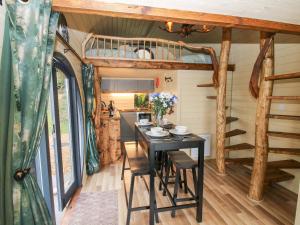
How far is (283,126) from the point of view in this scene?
2.88 m

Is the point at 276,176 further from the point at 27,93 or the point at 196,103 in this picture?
the point at 27,93

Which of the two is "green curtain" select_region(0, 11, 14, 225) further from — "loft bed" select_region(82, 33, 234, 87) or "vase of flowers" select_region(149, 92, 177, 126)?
"loft bed" select_region(82, 33, 234, 87)

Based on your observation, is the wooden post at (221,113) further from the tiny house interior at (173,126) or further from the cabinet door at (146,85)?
the cabinet door at (146,85)

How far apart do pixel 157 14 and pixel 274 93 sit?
8.82 feet

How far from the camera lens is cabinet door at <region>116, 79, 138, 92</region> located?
219 inches

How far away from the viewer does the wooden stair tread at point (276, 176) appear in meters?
2.61

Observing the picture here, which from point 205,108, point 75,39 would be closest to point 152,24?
point 75,39

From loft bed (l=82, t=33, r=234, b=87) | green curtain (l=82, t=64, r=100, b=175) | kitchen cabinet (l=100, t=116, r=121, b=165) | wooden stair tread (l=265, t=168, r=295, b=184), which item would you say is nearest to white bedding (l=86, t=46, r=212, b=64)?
loft bed (l=82, t=33, r=234, b=87)

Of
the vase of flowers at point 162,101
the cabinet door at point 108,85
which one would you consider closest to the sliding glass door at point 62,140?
the vase of flowers at point 162,101

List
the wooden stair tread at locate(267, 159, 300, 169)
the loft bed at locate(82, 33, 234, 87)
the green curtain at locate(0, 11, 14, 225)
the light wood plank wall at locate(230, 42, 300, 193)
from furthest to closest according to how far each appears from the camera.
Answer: the loft bed at locate(82, 33, 234, 87)
the light wood plank wall at locate(230, 42, 300, 193)
the wooden stair tread at locate(267, 159, 300, 169)
the green curtain at locate(0, 11, 14, 225)

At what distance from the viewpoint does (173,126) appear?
8.73 feet

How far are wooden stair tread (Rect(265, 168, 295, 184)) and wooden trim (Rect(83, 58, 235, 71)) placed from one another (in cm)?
232

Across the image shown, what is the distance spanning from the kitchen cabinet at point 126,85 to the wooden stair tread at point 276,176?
13.1ft

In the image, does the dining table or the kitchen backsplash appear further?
the kitchen backsplash
